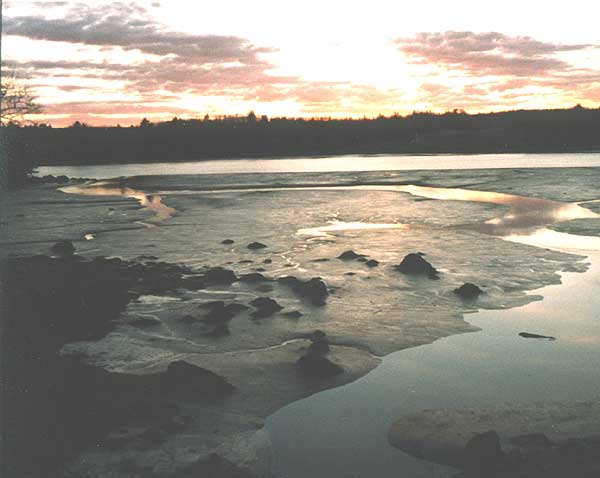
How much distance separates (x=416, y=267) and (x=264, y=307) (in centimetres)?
378

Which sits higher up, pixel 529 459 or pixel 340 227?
pixel 529 459

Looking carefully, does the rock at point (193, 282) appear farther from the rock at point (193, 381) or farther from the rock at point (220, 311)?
the rock at point (193, 381)

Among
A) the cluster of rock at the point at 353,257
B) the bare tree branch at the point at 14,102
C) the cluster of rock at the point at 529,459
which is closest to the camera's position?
the cluster of rock at the point at 529,459

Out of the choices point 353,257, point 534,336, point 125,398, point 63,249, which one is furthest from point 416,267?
point 63,249

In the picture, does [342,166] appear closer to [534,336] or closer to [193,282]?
[193,282]

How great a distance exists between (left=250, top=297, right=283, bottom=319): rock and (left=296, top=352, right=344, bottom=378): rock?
210cm

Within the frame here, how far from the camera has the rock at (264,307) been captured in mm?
9930

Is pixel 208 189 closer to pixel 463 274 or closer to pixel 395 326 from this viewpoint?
pixel 463 274

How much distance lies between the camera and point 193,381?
7.14 m

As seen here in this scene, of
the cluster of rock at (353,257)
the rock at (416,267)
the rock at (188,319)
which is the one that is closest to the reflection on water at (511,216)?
the cluster of rock at (353,257)

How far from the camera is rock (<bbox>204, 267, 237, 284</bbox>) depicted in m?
12.2

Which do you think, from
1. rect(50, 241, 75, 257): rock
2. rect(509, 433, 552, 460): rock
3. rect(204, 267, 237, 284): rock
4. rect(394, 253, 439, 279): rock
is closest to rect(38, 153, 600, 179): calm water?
rect(50, 241, 75, 257): rock

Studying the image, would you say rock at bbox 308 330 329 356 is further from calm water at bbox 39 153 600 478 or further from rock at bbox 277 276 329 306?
rock at bbox 277 276 329 306

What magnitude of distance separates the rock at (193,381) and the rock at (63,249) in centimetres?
905
